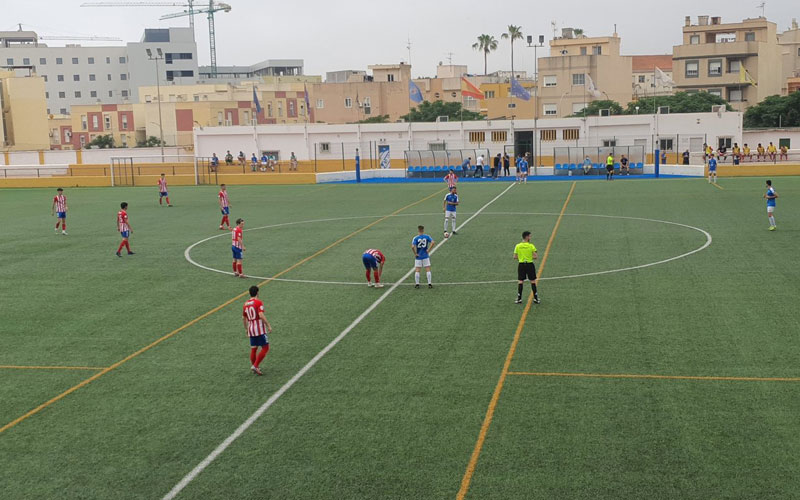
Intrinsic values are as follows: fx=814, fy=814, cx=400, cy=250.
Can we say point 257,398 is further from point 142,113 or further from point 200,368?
point 142,113

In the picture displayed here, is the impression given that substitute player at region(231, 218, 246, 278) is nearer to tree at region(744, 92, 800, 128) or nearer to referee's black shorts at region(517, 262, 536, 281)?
referee's black shorts at region(517, 262, 536, 281)

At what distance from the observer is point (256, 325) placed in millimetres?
15062

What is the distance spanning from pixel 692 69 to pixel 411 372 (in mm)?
97083

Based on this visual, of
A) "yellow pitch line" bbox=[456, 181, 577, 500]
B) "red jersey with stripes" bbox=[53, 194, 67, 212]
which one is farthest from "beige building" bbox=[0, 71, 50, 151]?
"yellow pitch line" bbox=[456, 181, 577, 500]

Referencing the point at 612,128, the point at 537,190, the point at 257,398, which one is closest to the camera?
the point at 257,398

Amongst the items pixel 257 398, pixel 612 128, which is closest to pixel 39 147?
pixel 612 128

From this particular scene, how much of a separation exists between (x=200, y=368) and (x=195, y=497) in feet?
18.4

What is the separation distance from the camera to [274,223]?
124 ft

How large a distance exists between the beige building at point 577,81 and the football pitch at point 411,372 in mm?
75717

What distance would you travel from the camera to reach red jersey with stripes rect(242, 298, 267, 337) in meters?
14.9

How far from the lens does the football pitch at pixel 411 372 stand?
11.1m

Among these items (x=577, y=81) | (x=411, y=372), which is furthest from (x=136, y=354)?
(x=577, y=81)

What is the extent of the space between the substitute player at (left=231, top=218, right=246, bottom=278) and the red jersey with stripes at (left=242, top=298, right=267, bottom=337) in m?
9.28

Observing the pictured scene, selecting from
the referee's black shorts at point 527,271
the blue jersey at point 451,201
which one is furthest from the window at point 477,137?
the referee's black shorts at point 527,271
